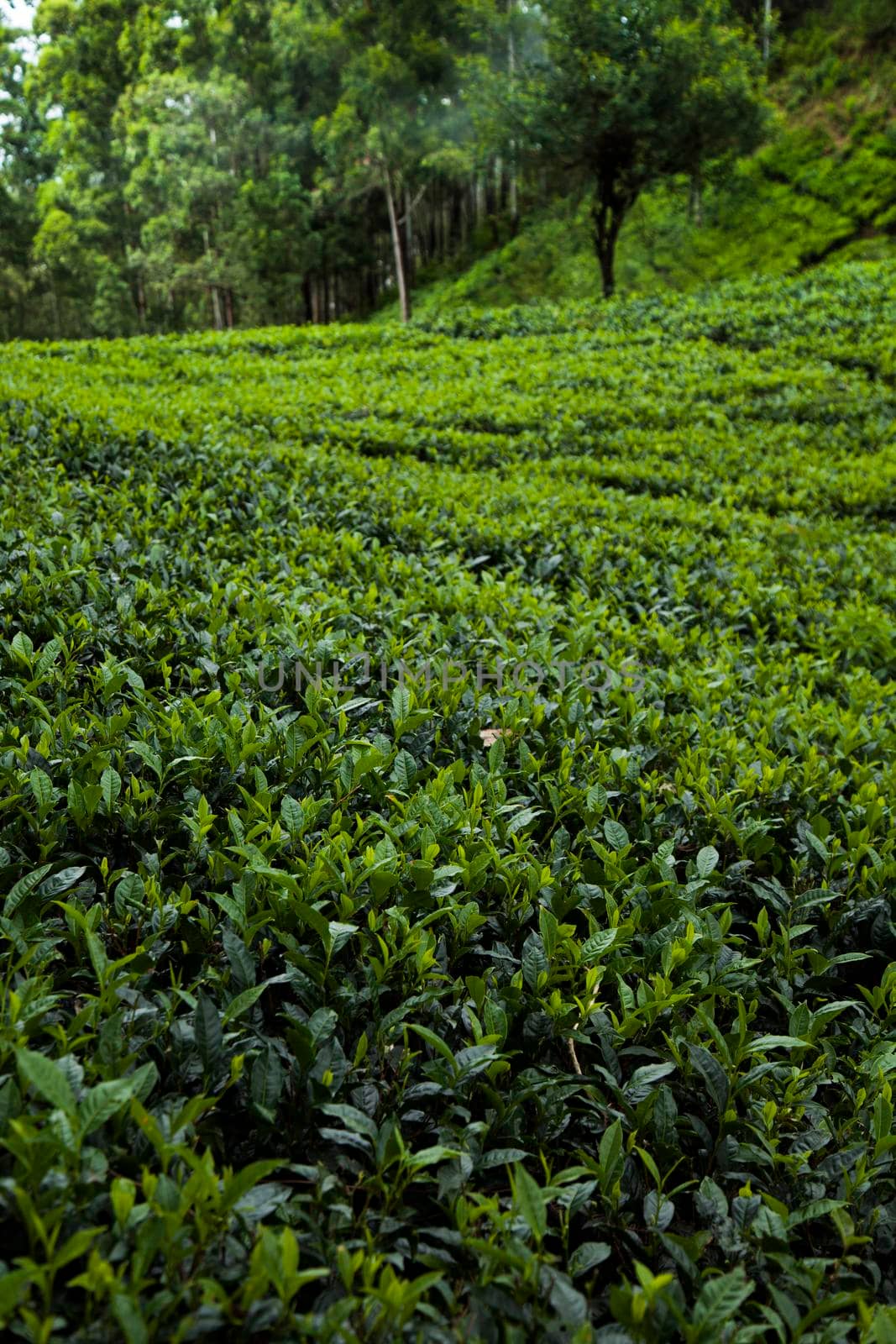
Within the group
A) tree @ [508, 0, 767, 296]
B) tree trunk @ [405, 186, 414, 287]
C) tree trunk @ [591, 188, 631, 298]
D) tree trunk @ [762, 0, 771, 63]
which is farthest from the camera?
tree trunk @ [405, 186, 414, 287]

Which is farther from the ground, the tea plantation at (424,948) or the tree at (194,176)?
the tree at (194,176)

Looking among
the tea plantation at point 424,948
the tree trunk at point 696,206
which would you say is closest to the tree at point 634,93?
the tree trunk at point 696,206

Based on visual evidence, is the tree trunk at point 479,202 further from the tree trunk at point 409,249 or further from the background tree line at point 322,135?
the tree trunk at point 409,249

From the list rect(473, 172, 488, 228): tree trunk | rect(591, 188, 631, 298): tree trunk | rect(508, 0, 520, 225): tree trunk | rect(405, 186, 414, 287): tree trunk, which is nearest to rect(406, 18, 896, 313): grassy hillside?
rect(508, 0, 520, 225): tree trunk

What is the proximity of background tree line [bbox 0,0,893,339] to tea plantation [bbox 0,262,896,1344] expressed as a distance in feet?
58.8

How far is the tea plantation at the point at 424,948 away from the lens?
1243mm

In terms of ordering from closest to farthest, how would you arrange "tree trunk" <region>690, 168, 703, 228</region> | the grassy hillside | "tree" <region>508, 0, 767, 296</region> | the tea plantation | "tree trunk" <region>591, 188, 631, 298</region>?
1. the tea plantation
2. "tree" <region>508, 0, 767, 296</region>
3. "tree trunk" <region>591, 188, 631, 298</region>
4. the grassy hillside
5. "tree trunk" <region>690, 168, 703, 228</region>

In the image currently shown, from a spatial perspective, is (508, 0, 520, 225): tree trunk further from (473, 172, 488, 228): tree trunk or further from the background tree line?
(473, 172, 488, 228): tree trunk

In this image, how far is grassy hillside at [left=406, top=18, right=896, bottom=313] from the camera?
870 inches

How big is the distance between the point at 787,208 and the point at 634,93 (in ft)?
26.7

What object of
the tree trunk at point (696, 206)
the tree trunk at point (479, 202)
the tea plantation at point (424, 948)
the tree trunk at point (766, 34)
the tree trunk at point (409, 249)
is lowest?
the tea plantation at point (424, 948)

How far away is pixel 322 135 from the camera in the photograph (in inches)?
1008

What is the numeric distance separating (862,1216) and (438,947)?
953 millimetres

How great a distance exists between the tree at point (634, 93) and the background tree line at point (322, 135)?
1.8 inches
